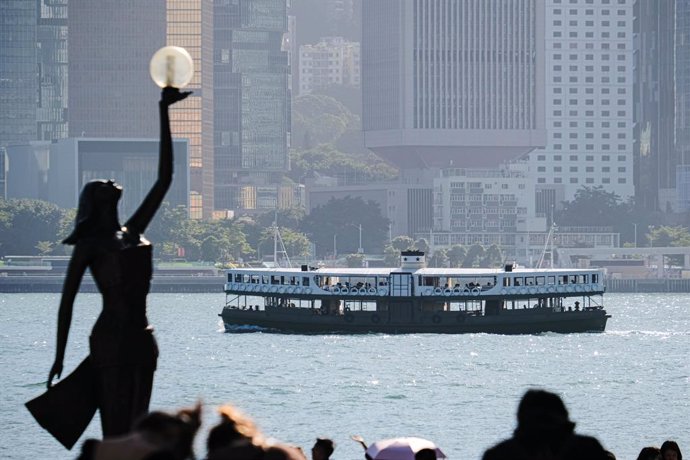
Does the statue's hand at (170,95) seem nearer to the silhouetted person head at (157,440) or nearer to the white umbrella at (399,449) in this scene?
the silhouetted person head at (157,440)

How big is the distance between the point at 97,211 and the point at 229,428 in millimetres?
4954

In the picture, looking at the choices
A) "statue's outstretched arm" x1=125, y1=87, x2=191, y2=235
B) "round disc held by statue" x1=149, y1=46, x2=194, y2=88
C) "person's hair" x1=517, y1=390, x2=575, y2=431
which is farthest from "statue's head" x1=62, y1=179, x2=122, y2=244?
"person's hair" x1=517, y1=390, x2=575, y2=431

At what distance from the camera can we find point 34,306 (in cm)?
19012

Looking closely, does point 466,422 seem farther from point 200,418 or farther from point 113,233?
point 200,418

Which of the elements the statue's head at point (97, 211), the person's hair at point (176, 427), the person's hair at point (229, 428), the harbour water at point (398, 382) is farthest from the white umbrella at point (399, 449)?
the harbour water at point (398, 382)

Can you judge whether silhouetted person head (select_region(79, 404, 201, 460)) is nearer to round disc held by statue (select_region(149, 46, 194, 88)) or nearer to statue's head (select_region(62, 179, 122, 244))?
statue's head (select_region(62, 179, 122, 244))

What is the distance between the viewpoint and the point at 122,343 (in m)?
18.2

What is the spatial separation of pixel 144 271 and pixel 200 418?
487 cm

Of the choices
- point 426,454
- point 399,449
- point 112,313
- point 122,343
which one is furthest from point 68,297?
point 399,449

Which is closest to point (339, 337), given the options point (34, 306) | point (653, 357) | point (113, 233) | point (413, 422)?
point (653, 357)

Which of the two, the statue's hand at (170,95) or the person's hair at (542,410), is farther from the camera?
the statue's hand at (170,95)

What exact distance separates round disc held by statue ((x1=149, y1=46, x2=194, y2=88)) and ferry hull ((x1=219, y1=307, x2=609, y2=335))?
10508 centimetres

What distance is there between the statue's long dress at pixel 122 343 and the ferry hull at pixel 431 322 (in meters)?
105

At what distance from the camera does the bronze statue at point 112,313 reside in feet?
59.8
